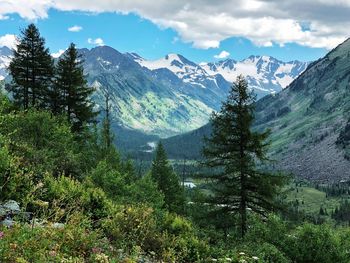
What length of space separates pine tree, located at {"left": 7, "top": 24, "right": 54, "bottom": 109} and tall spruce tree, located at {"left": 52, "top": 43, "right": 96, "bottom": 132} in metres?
1.84

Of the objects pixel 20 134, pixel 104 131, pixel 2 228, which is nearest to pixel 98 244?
pixel 2 228

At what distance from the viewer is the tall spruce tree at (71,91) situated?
166ft

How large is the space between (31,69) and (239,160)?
106 ft

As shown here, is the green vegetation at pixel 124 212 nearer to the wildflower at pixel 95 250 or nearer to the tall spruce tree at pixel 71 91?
the wildflower at pixel 95 250

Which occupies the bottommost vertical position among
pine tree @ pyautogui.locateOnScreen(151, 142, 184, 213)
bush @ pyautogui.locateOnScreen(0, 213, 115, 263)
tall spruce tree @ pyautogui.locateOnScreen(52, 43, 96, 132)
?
pine tree @ pyautogui.locateOnScreen(151, 142, 184, 213)

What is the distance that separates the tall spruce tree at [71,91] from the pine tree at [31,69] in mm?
1842

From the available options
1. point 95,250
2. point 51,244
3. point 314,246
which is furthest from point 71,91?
point 51,244

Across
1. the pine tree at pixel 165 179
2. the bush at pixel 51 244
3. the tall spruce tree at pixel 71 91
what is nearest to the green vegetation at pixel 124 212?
the bush at pixel 51 244

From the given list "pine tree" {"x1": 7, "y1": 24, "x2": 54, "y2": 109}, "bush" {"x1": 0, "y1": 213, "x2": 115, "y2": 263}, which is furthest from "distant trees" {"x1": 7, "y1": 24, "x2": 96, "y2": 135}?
"bush" {"x1": 0, "y1": 213, "x2": 115, "y2": 263}

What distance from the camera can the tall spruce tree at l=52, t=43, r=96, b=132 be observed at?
50.5m

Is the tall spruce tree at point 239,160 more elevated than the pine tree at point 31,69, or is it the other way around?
the pine tree at point 31,69

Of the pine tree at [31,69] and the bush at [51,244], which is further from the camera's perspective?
Answer: the pine tree at [31,69]

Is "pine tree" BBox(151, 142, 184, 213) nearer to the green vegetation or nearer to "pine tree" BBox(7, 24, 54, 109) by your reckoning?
the green vegetation

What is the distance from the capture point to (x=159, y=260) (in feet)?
41.1
